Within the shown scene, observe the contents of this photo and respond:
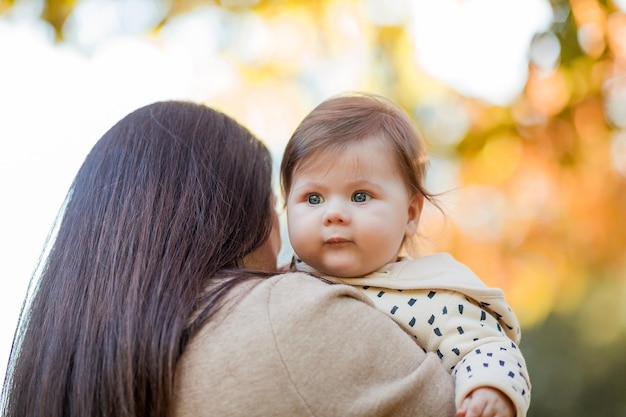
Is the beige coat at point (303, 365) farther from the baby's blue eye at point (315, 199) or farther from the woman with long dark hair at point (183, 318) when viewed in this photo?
the baby's blue eye at point (315, 199)

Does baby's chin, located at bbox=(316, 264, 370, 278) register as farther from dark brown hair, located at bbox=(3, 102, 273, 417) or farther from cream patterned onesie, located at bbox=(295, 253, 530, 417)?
dark brown hair, located at bbox=(3, 102, 273, 417)

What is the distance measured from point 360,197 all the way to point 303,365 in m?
0.47

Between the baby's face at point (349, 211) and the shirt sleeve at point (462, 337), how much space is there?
0.08 meters

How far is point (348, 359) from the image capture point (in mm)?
1325

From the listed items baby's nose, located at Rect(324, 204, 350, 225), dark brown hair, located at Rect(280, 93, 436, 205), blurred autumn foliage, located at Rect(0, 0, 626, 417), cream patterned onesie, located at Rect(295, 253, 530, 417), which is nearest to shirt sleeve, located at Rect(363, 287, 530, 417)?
cream patterned onesie, located at Rect(295, 253, 530, 417)

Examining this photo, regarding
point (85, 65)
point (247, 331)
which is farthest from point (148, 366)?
point (85, 65)

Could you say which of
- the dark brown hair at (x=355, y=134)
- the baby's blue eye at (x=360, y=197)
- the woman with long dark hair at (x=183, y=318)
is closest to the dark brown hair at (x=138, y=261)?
the woman with long dark hair at (x=183, y=318)

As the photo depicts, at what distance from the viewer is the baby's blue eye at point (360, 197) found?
5.45 feet

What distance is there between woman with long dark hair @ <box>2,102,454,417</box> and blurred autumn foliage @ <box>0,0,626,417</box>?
2.06 m

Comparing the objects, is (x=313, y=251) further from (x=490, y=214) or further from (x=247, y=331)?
(x=490, y=214)

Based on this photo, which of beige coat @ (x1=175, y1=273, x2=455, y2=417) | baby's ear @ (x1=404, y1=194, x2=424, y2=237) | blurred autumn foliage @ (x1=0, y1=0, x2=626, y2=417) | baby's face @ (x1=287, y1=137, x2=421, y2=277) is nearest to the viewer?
beige coat @ (x1=175, y1=273, x2=455, y2=417)

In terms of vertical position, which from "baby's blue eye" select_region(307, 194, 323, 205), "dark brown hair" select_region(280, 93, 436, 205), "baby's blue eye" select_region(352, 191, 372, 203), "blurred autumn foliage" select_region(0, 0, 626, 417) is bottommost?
"blurred autumn foliage" select_region(0, 0, 626, 417)

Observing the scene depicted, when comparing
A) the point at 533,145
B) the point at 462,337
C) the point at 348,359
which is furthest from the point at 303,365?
the point at 533,145

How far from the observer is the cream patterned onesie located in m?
1.40
